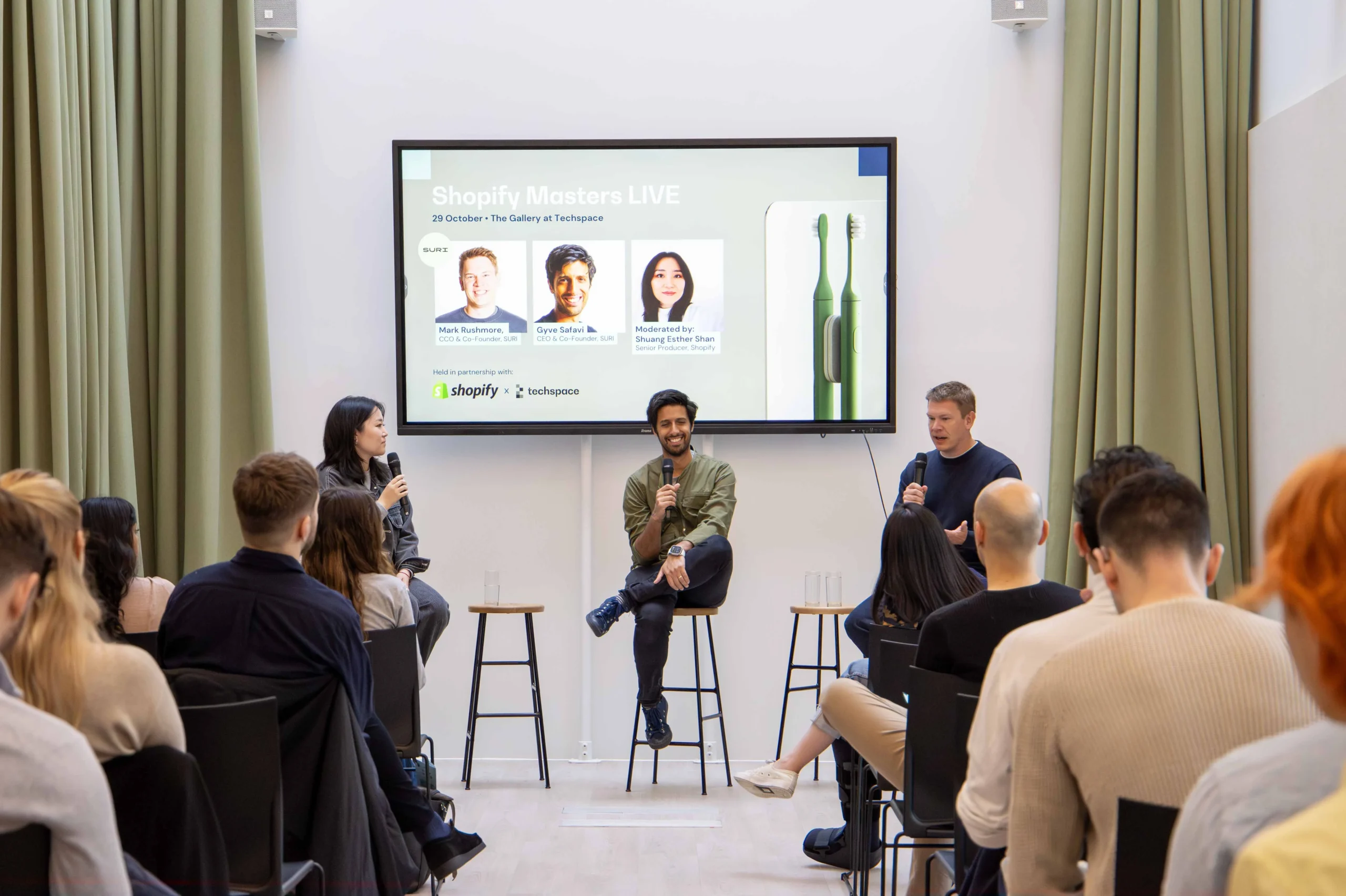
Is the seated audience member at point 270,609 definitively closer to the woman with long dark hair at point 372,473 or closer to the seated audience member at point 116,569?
the seated audience member at point 116,569

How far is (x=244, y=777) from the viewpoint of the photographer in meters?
2.09

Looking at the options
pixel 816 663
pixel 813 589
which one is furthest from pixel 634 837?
pixel 816 663

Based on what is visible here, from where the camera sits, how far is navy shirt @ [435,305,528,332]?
507 centimetres

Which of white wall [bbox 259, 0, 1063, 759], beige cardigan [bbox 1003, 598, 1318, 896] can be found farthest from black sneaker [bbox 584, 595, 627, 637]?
beige cardigan [bbox 1003, 598, 1318, 896]

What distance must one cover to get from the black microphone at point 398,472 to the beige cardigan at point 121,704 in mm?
2513

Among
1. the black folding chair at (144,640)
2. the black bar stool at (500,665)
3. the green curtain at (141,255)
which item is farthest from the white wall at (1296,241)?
the green curtain at (141,255)

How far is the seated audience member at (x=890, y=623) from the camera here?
118 inches

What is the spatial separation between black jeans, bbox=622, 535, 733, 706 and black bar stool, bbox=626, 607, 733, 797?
4 cm

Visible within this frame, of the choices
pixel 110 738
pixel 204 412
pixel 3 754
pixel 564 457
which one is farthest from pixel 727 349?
pixel 3 754

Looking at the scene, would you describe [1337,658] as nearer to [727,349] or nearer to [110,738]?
[110,738]

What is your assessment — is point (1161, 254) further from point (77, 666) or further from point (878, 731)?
point (77, 666)

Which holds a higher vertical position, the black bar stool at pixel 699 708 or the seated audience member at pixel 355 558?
the seated audience member at pixel 355 558

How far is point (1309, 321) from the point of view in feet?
14.2

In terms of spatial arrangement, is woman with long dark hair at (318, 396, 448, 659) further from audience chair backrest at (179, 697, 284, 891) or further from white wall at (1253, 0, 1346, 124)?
white wall at (1253, 0, 1346, 124)
